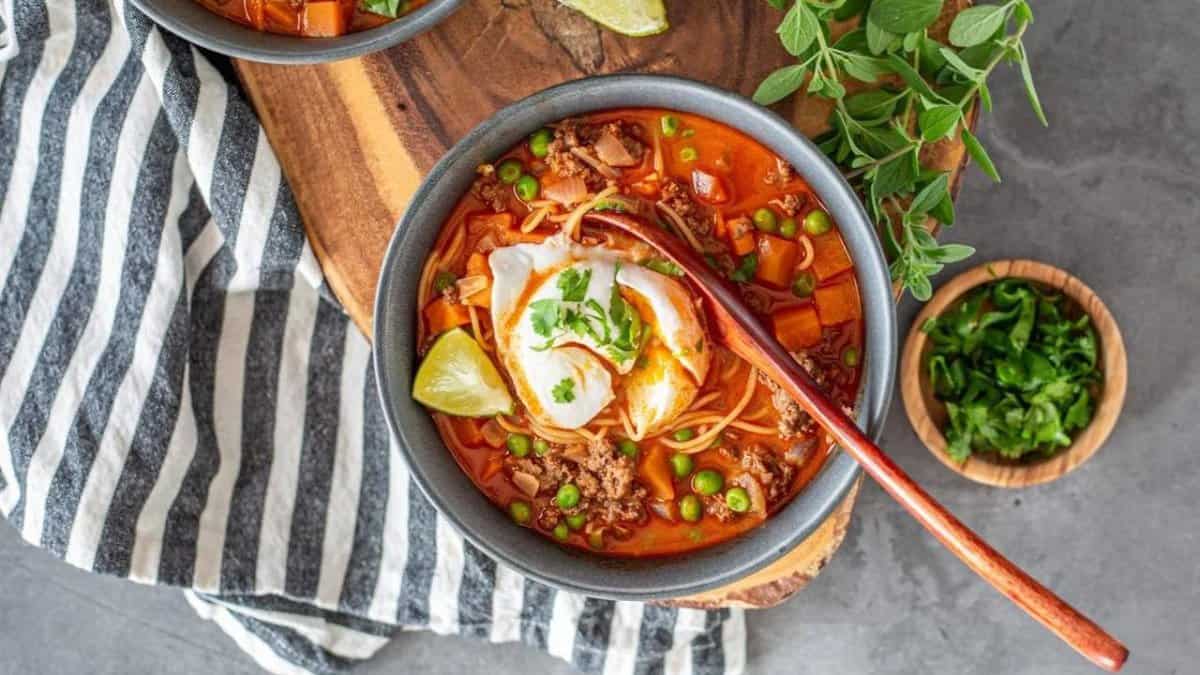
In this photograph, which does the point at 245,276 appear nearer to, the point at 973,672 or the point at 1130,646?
the point at 973,672

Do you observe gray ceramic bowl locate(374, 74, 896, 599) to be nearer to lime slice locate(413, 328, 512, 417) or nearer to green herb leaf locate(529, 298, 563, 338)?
lime slice locate(413, 328, 512, 417)

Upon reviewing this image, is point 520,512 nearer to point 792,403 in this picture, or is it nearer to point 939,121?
point 792,403

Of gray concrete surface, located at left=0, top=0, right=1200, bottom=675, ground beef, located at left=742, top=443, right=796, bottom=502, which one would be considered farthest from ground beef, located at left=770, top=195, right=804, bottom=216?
gray concrete surface, located at left=0, top=0, right=1200, bottom=675

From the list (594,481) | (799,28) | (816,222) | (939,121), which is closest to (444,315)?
(594,481)

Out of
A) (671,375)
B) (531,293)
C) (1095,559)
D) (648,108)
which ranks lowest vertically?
(1095,559)

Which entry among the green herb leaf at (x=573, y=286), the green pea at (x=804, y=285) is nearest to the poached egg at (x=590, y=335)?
the green herb leaf at (x=573, y=286)

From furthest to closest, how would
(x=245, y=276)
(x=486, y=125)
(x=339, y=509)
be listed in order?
(x=339, y=509), (x=245, y=276), (x=486, y=125)

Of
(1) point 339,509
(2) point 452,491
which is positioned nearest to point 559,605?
(1) point 339,509
